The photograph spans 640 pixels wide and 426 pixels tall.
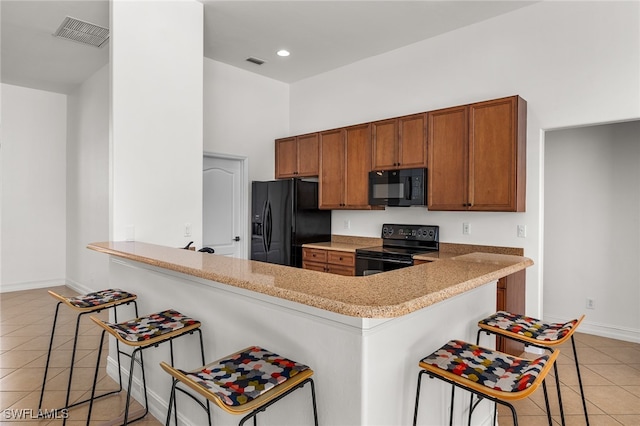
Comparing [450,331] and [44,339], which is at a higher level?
[450,331]

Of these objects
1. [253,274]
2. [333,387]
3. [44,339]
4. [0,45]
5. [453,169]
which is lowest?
[44,339]

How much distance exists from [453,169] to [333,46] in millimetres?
2046

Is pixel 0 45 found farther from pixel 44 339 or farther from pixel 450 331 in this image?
pixel 450 331

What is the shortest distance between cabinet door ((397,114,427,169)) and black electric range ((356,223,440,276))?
29.3 inches

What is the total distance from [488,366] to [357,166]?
325cm

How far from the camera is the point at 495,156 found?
339 centimetres

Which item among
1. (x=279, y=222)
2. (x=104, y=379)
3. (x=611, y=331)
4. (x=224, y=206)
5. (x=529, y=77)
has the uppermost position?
(x=529, y=77)

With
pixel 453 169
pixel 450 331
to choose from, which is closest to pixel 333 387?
pixel 450 331

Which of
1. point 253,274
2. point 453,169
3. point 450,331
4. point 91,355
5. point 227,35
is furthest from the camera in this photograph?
point 227,35

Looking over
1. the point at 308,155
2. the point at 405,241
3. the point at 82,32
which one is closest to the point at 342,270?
the point at 405,241

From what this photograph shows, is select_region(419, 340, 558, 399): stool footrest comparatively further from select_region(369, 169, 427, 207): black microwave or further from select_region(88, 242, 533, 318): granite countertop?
select_region(369, 169, 427, 207): black microwave

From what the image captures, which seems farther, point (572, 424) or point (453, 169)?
point (453, 169)

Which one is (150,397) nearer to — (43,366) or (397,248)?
(43,366)

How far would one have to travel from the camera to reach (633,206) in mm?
3781
